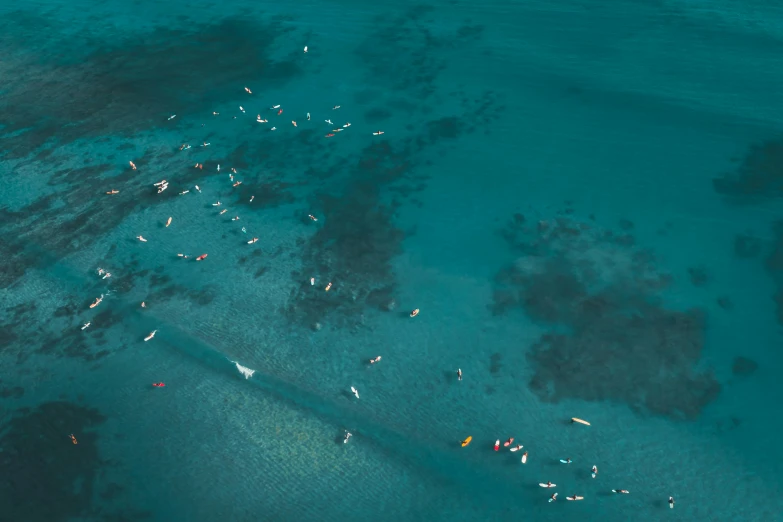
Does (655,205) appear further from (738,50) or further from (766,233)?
(738,50)

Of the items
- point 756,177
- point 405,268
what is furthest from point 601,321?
point 756,177

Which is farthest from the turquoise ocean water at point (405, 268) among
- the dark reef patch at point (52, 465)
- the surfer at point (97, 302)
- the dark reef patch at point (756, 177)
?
the surfer at point (97, 302)

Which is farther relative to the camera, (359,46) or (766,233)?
(359,46)

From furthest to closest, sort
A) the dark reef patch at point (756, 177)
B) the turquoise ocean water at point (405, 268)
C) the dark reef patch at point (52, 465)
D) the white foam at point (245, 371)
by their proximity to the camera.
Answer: the dark reef patch at point (756, 177) → the white foam at point (245, 371) → the turquoise ocean water at point (405, 268) → the dark reef patch at point (52, 465)

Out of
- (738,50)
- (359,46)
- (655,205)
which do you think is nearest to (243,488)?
(655,205)

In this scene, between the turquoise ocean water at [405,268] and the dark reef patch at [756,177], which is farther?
the dark reef patch at [756,177]

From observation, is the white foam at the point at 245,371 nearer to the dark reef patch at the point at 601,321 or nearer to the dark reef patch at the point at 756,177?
the dark reef patch at the point at 601,321

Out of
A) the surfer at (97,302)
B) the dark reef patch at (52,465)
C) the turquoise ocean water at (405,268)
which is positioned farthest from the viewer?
the surfer at (97,302)
